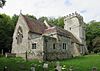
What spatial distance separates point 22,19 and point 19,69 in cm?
2938

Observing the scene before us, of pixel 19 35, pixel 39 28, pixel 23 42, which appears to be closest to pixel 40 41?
pixel 23 42

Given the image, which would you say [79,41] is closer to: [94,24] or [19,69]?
[94,24]

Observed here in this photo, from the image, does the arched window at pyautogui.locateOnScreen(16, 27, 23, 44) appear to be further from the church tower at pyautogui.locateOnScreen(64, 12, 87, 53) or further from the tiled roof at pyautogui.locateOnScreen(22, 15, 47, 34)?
the church tower at pyautogui.locateOnScreen(64, 12, 87, 53)

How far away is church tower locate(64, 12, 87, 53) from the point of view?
73.8m

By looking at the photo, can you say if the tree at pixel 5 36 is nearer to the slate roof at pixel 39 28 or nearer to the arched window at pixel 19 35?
the arched window at pixel 19 35

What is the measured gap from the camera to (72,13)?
243 ft

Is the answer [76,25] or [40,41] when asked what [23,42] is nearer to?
[40,41]

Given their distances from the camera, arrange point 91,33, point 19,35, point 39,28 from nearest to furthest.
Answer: point 19,35 → point 39,28 → point 91,33

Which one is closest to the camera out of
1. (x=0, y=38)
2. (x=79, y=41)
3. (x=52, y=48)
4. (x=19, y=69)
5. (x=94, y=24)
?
(x=19, y=69)

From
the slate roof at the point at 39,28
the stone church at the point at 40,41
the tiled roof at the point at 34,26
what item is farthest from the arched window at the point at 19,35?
the slate roof at the point at 39,28

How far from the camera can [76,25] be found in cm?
7419

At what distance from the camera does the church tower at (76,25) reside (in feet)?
242

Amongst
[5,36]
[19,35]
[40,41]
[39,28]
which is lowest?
[40,41]

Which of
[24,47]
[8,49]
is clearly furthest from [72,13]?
[24,47]
